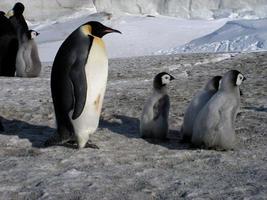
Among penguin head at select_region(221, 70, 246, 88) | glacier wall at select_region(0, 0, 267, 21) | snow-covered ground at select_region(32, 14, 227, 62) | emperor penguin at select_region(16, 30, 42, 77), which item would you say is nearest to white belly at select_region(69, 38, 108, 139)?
penguin head at select_region(221, 70, 246, 88)

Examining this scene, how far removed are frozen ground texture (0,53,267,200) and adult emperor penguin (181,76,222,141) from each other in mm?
93

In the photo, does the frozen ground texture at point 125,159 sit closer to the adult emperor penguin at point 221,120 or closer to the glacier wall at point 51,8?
the adult emperor penguin at point 221,120

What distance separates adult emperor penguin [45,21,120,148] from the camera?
3.67 metres

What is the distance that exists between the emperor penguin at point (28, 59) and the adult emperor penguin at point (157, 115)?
3197 mm

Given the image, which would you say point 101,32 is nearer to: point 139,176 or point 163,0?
point 139,176

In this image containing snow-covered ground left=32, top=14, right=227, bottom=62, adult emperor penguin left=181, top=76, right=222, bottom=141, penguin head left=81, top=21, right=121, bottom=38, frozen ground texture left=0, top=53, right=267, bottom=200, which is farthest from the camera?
snow-covered ground left=32, top=14, right=227, bottom=62

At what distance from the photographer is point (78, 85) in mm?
3654

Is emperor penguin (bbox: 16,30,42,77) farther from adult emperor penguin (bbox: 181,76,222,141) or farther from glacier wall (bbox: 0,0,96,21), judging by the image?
glacier wall (bbox: 0,0,96,21)

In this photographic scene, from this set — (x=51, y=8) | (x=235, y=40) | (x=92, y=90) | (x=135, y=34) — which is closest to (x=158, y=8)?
(x=51, y=8)

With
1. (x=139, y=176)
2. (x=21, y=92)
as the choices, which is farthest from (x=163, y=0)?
(x=139, y=176)

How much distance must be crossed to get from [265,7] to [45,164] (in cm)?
1619

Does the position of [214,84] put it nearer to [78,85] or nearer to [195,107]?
[195,107]

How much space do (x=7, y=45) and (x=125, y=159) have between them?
437cm

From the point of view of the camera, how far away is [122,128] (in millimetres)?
4402
